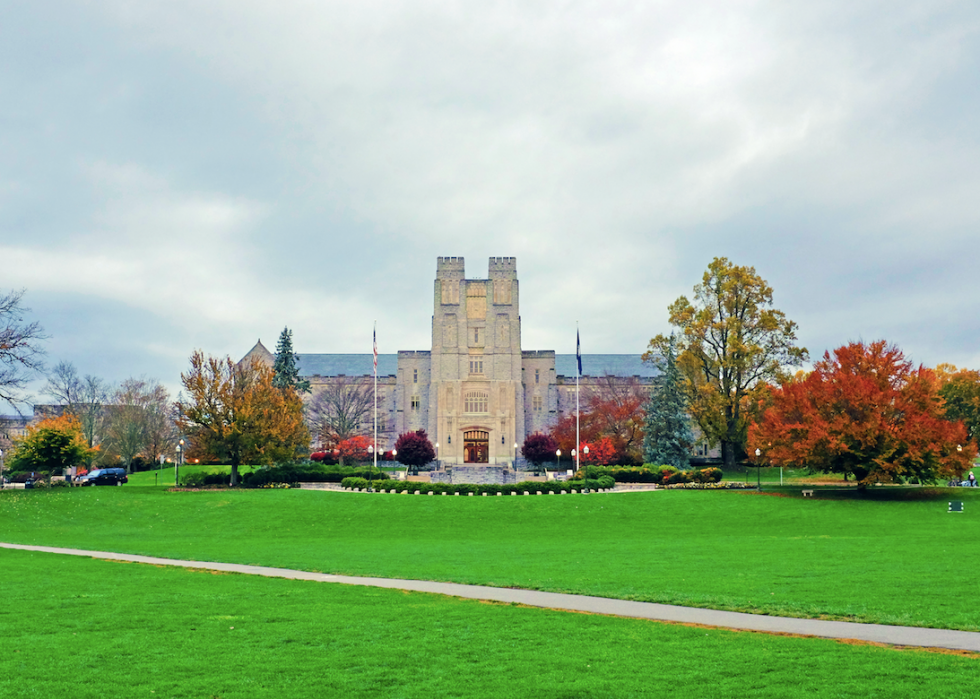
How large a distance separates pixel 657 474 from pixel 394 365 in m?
47.5

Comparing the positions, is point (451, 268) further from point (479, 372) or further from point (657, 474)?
point (657, 474)

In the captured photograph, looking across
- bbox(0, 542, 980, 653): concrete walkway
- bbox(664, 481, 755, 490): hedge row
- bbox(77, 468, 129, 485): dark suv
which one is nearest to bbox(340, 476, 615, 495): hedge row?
bbox(664, 481, 755, 490): hedge row

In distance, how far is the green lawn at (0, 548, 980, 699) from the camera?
7.86 meters

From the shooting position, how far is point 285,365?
6769 centimetres

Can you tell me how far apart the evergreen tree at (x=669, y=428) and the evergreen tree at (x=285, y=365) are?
28.6 m

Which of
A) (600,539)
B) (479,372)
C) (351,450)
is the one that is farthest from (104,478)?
(600,539)

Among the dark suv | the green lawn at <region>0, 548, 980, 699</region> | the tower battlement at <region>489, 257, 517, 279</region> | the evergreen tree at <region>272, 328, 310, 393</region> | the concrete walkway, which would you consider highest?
the tower battlement at <region>489, 257, 517, 279</region>

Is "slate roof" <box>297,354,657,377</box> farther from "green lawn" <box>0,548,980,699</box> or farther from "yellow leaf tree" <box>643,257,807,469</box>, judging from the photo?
"green lawn" <box>0,548,980,699</box>

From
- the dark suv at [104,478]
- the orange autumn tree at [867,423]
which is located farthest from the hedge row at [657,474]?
the dark suv at [104,478]

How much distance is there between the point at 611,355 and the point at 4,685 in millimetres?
91613

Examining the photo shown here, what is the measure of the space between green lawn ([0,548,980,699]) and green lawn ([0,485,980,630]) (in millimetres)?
2832

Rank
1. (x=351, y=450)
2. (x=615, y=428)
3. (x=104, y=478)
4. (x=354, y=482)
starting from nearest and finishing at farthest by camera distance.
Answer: (x=354, y=482) < (x=104, y=478) < (x=351, y=450) < (x=615, y=428)

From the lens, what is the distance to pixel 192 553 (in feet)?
74.7

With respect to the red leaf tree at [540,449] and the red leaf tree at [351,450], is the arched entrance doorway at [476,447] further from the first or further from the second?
the red leaf tree at [351,450]
